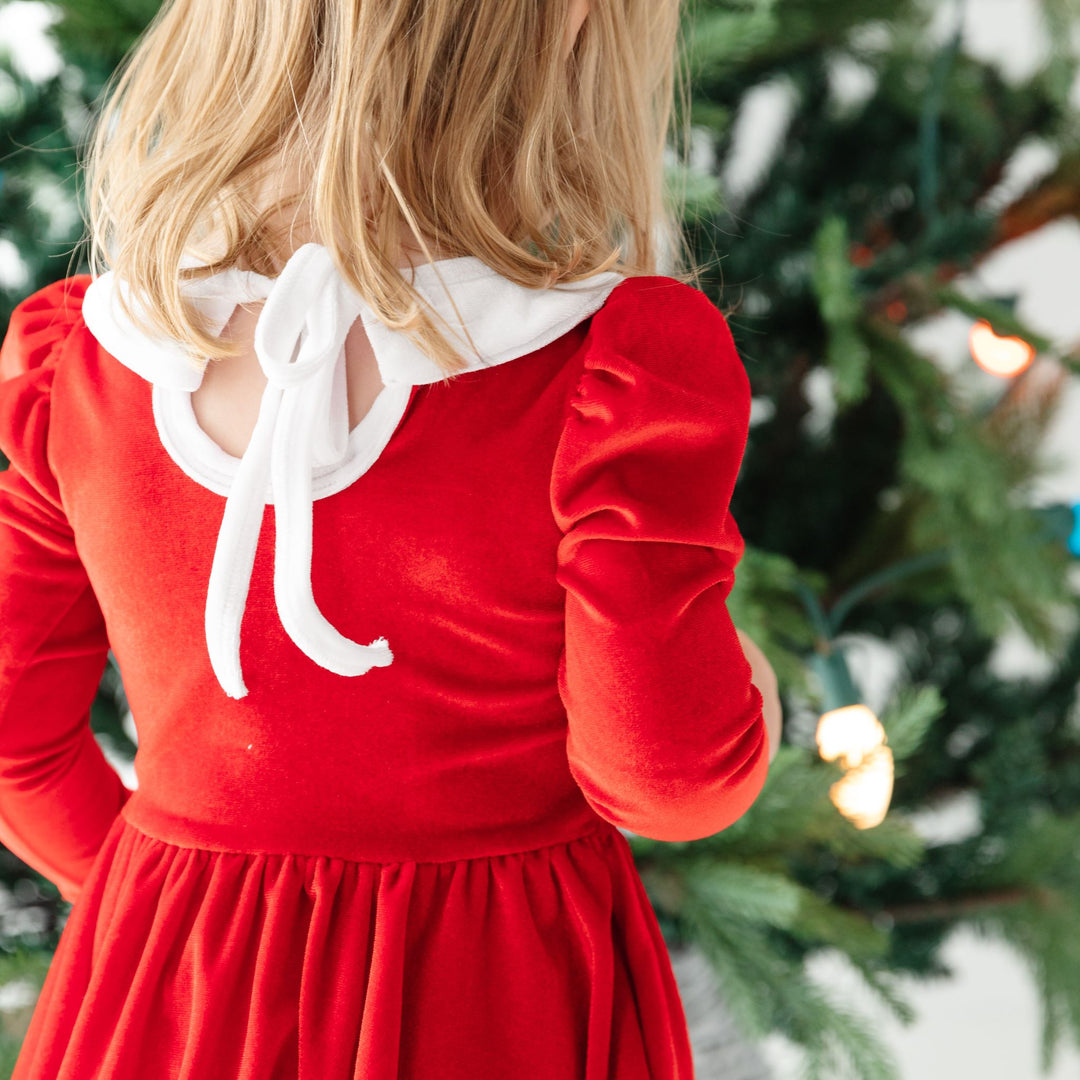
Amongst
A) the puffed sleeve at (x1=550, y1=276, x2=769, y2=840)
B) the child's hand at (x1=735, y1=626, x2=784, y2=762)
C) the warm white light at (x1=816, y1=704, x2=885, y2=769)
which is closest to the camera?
the puffed sleeve at (x1=550, y1=276, x2=769, y2=840)

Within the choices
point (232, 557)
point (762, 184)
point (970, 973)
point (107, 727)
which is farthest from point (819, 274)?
point (970, 973)

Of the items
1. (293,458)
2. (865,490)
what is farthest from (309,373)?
(865,490)

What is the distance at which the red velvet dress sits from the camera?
0.43 meters

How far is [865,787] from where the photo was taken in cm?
71

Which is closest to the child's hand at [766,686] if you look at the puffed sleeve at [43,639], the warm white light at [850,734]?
the warm white light at [850,734]

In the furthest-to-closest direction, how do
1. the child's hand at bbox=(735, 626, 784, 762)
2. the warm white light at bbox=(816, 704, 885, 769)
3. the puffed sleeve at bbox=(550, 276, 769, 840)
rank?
1. the warm white light at bbox=(816, 704, 885, 769)
2. the child's hand at bbox=(735, 626, 784, 762)
3. the puffed sleeve at bbox=(550, 276, 769, 840)

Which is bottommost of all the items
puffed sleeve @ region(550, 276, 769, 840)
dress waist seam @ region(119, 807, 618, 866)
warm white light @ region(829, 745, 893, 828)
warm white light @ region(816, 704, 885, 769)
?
warm white light @ region(829, 745, 893, 828)

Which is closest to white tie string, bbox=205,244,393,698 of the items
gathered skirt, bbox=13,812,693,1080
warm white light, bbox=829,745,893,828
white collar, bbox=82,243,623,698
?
white collar, bbox=82,243,623,698

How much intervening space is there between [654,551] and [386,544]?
4.3 inches

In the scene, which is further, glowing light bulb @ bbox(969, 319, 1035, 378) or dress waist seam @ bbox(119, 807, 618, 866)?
glowing light bulb @ bbox(969, 319, 1035, 378)

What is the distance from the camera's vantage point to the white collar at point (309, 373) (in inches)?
16.8

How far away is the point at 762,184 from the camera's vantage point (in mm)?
839

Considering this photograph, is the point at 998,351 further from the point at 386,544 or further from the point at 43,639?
the point at 43,639

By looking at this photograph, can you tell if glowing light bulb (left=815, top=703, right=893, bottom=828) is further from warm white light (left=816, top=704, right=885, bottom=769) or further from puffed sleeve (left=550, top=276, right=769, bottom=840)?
puffed sleeve (left=550, top=276, right=769, bottom=840)
